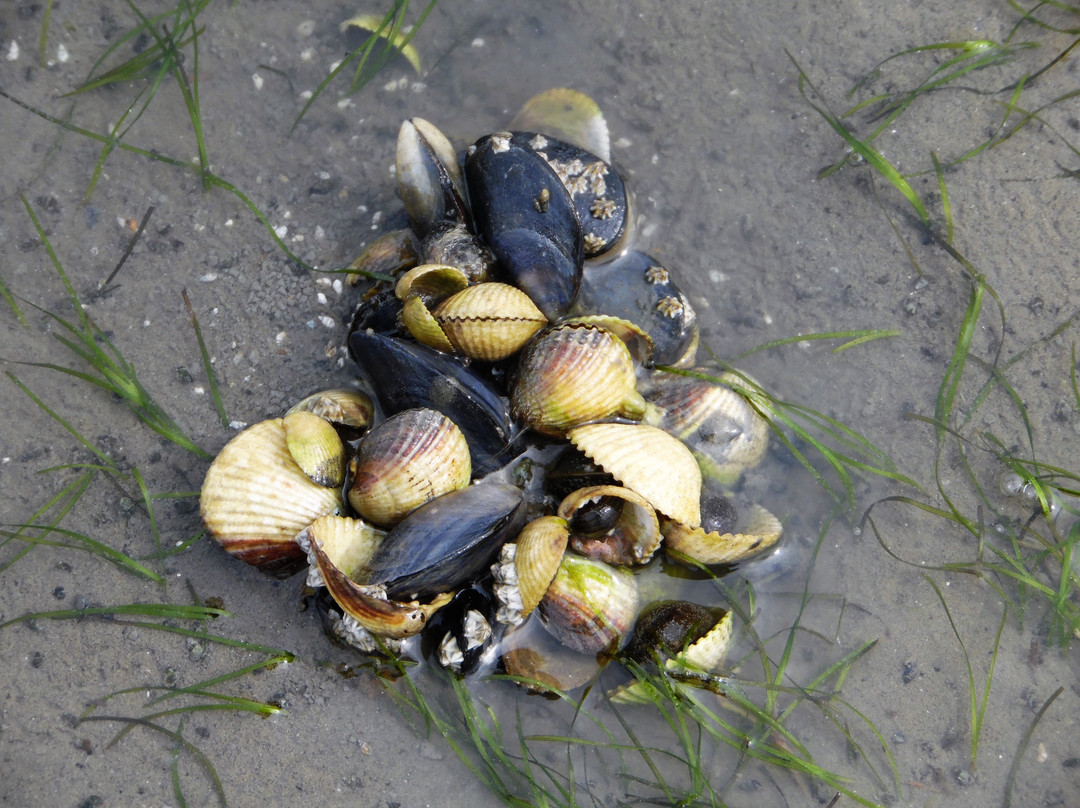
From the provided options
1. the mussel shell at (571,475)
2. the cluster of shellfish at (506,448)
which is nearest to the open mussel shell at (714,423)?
the cluster of shellfish at (506,448)

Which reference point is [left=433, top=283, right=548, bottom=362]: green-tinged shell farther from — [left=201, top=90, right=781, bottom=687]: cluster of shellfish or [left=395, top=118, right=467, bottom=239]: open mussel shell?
[left=395, top=118, right=467, bottom=239]: open mussel shell

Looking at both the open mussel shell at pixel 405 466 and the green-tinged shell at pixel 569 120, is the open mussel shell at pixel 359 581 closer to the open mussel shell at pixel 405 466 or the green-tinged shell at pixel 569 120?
the open mussel shell at pixel 405 466

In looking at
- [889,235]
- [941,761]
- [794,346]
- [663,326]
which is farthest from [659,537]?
[889,235]

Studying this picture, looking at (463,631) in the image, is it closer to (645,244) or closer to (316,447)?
(316,447)

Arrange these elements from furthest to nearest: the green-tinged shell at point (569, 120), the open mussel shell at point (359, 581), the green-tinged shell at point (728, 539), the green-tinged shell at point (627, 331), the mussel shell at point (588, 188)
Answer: the green-tinged shell at point (569, 120)
the mussel shell at point (588, 188)
the green-tinged shell at point (627, 331)
the green-tinged shell at point (728, 539)
the open mussel shell at point (359, 581)

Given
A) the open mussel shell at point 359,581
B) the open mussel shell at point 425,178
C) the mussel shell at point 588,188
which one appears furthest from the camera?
the mussel shell at point 588,188

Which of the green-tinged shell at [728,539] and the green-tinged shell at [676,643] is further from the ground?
the green-tinged shell at [728,539]

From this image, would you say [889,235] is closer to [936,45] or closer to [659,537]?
[936,45]

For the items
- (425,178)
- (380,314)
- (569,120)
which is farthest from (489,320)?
(569,120)
